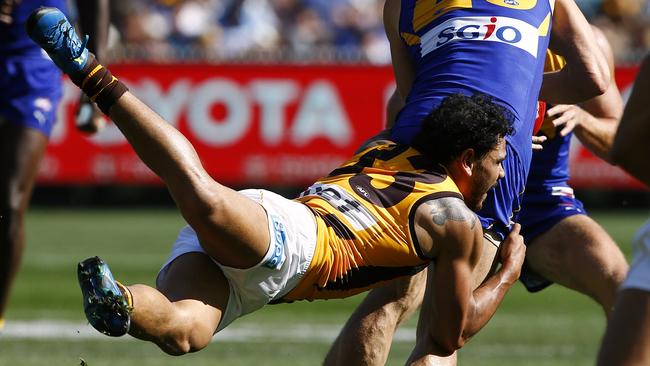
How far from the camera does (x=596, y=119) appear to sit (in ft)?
21.6

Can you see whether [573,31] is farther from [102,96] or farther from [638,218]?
[638,218]

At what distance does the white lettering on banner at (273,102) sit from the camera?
54.5 feet

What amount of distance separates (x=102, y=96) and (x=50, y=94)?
337 cm

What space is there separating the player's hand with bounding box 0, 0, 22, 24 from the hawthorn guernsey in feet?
10.3

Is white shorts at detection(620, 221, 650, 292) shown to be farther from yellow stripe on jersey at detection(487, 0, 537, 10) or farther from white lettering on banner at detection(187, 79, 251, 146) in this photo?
white lettering on banner at detection(187, 79, 251, 146)

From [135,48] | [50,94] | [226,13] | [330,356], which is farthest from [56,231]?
[330,356]

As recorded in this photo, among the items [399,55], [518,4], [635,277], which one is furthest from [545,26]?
[635,277]

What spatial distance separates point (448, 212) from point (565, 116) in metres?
1.44

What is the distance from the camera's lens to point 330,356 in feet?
19.8

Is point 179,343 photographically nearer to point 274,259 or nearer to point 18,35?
point 274,259

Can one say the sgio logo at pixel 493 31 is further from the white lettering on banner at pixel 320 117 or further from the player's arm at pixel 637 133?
the white lettering on banner at pixel 320 117

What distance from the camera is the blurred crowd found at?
59.0 ft

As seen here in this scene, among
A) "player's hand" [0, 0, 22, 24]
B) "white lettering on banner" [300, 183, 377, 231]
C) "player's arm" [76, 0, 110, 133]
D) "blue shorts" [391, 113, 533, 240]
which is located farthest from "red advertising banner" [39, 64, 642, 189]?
"white lettering on banner" [300, 183, 377, 231]

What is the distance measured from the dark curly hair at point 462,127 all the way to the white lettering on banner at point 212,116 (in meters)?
11.5
